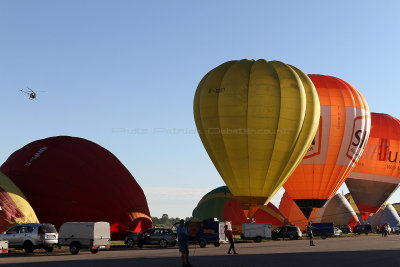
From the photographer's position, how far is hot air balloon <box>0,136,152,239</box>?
41.7m

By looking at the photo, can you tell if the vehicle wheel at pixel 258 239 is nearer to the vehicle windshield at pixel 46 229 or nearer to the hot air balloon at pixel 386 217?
the vehicle windshield at pixel 46 229

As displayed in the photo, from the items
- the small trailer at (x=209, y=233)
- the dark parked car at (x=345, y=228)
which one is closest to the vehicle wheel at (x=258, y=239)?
the small trailer at (x=209, y=233)

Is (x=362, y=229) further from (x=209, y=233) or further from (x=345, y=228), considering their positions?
(x=209, y=233)

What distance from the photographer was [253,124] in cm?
4662

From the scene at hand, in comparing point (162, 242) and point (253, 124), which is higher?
point (253, 124)

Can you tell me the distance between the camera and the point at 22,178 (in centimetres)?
4303

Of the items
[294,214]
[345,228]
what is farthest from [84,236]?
[345,228]

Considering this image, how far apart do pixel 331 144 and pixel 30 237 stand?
114 ft

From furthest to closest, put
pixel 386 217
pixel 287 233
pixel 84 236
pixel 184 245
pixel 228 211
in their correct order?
pixel 386 217
pixel 228 211
pixel 287 233
pixel 84 236
pixel 184 245

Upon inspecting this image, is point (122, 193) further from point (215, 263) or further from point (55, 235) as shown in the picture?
point (215, 263)

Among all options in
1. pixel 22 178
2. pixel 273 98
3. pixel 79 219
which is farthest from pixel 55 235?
pixel 273 98

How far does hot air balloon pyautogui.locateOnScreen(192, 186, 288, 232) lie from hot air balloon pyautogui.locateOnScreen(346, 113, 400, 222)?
12718 mm

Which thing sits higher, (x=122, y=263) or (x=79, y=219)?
(x=79, y=219)

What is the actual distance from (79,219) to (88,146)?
22.9 feet
